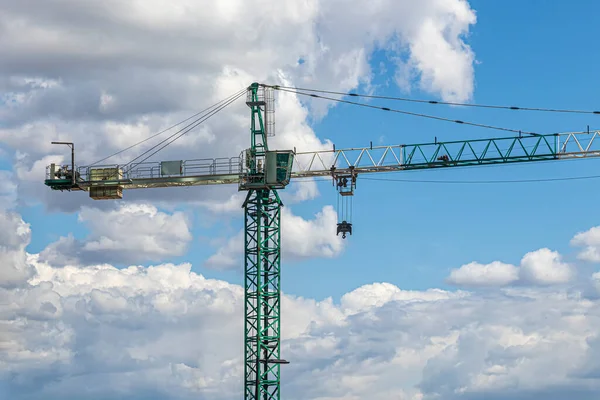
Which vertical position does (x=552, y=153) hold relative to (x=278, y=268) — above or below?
above

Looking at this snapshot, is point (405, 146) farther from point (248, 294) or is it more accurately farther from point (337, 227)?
point (248, 294)

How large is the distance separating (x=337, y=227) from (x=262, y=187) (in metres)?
11.6

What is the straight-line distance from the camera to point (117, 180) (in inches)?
6639

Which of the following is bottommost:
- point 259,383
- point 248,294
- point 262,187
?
point 259,383

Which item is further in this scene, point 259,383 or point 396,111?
point 396,111

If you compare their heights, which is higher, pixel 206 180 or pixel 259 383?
pixel 206 180

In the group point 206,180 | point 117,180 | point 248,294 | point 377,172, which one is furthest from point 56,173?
point 377,172

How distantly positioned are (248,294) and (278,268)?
542cm

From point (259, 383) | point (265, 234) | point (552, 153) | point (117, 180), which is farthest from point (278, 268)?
point (552, 153)

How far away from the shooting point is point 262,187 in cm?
16325

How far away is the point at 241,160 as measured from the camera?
16600cm

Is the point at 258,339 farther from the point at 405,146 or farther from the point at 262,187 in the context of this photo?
the point at 405,146

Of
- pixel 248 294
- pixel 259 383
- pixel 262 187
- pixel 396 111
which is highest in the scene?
pixel 396 111

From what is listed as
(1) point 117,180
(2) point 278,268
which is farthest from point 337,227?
(1) point 117,180
